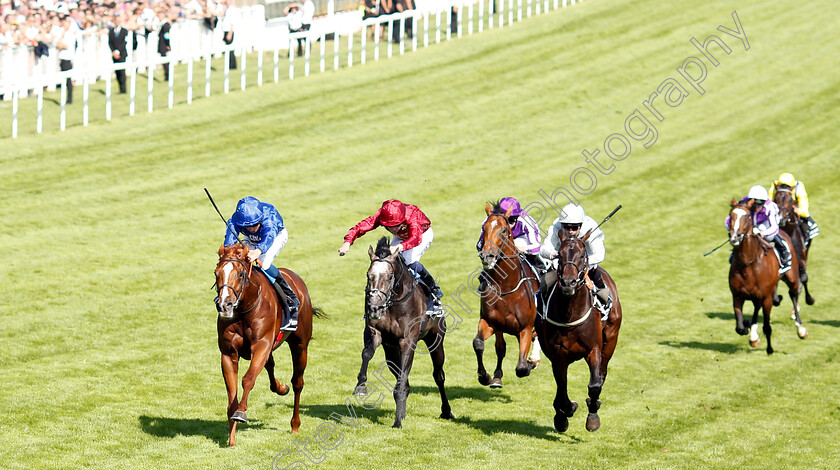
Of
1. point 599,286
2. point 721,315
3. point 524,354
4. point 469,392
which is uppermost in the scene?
point 599,286

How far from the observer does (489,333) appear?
1178cm

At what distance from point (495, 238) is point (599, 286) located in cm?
115

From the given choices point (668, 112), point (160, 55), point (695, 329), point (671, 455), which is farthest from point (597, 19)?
point (671, 455)

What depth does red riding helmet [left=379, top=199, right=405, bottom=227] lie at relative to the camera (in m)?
10.3

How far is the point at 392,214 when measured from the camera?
10320mm

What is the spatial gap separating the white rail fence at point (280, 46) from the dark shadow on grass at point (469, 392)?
13.7 m

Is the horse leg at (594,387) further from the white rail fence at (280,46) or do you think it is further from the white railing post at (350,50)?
the white railing post at (350,50)

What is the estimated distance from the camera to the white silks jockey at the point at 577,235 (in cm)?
995

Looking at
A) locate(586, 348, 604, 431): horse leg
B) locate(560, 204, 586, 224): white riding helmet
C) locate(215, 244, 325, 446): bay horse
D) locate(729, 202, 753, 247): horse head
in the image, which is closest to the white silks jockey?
locate(560, 204, 586, 224): white riding helmet

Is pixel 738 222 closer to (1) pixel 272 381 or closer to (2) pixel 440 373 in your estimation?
(2) pixel 440 373

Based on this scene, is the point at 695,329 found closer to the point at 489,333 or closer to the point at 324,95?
the point at 489,333

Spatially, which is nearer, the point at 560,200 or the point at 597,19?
the point at 560,200

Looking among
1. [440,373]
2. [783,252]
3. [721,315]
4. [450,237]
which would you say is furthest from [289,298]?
[450,237]

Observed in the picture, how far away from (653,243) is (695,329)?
16.6 ft
